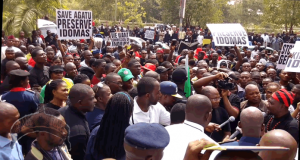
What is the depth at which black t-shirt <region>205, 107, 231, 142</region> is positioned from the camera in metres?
4.79

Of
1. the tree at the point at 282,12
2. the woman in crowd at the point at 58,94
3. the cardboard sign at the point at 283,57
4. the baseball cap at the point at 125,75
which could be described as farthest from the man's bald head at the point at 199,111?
the tree at the point at 282,12

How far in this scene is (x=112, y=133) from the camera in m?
3.55

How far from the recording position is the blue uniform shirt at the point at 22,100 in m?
4.84

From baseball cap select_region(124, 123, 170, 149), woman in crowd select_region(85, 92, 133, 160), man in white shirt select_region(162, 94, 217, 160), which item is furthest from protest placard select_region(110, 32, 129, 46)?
baseball cap select_region(124, 123, 170, 149)

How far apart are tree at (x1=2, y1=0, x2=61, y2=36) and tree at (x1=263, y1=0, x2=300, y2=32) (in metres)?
17.0

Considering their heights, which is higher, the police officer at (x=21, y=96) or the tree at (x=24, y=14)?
the tree at (x=24, y=14)

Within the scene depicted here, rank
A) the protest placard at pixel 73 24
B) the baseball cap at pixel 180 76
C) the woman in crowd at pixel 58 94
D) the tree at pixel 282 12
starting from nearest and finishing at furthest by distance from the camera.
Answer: the woman in crowd at pixel 58 94 < the baseball cap at pixel 180 76 < the protest placard at pixel 73 24 < the tree at pixel 282 12

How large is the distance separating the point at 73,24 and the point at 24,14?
31.6 ft

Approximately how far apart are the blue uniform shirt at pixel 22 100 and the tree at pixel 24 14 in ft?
42.6

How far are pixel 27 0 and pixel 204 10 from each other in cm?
1824

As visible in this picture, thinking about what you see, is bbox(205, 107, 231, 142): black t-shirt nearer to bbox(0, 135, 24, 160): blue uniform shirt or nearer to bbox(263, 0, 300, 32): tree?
bbox(0, 135, 24, 160): blue uniform shirt

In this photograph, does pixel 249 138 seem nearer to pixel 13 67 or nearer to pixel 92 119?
pixel 92 119

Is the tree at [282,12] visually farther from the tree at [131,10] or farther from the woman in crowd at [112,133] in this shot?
the woman in crowd at [112,133]

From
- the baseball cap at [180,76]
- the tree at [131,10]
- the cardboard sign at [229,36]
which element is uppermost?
the tree at [131,10]
